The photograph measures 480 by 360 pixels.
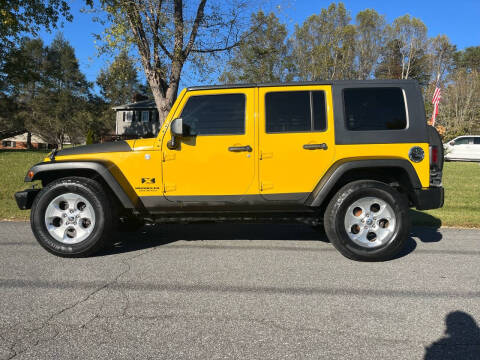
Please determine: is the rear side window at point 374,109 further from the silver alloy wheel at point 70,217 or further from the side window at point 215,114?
the silver alloy wheel at point 70,217

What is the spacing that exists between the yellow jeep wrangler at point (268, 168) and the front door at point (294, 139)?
1cm

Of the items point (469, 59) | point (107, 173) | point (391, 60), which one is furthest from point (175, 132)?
point (469, 59)

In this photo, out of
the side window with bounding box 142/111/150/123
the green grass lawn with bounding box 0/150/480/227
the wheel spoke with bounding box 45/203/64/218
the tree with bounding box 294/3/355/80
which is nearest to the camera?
the wheel spoke with bounding box 45/203/64/218

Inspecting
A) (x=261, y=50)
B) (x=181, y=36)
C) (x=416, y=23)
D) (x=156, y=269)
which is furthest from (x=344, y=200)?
(x=416, y=23)

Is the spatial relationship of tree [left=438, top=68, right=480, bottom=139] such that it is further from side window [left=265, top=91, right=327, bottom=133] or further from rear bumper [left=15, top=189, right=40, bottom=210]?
rear bumper [left=15, top=189, right=40, bottom=210]

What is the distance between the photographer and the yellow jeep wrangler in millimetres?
3785

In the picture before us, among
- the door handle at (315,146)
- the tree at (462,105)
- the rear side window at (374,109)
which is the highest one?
the tree at (462,105)

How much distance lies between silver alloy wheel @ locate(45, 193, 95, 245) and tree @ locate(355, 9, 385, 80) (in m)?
37.3

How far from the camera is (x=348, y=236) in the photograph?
3.78m

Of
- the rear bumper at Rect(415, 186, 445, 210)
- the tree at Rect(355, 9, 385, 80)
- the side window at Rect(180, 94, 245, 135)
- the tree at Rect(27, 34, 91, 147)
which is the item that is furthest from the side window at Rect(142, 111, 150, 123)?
the rear bumper at Rect(415, 186, 445, 210)

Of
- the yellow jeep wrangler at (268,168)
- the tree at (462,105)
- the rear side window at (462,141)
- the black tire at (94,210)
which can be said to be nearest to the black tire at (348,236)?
the yellow jeep wrangler at (268,168)

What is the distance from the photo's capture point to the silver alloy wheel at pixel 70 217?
12.7ft

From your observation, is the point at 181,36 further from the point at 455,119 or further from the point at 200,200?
the point at 455,119

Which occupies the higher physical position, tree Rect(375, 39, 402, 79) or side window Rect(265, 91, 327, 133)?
tree Rect(375, 39, 402, 79)
